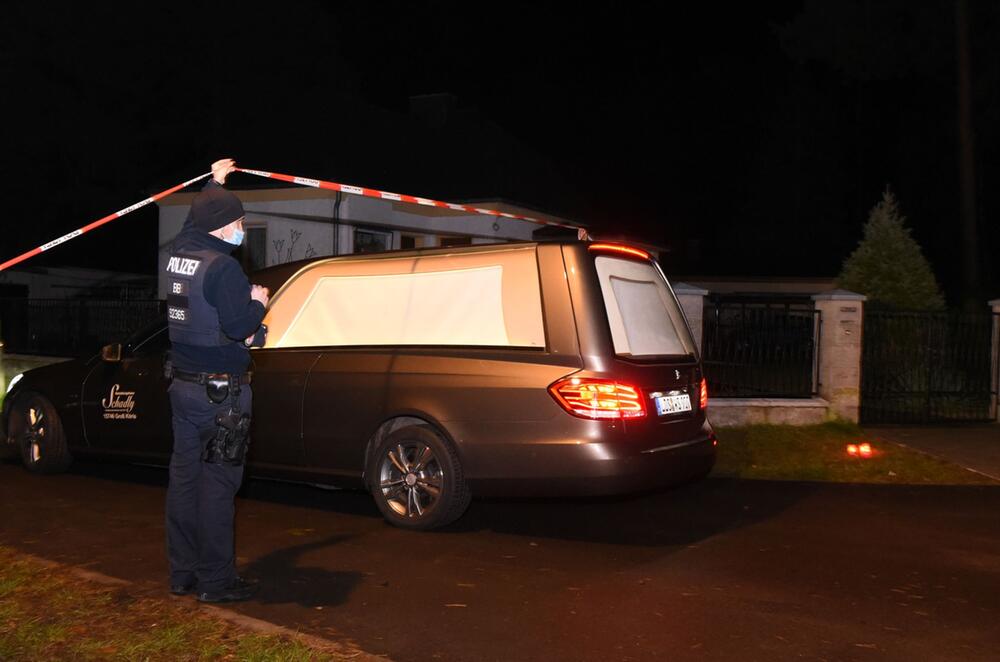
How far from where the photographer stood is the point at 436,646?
439 cm

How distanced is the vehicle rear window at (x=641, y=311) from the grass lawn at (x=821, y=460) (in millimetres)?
3014

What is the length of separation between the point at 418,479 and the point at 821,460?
17.1ft

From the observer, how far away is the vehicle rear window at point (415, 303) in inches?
254

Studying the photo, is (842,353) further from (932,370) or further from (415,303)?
(415,303)

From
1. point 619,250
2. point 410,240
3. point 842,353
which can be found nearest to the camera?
point 619,250

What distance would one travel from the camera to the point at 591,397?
6074 mm

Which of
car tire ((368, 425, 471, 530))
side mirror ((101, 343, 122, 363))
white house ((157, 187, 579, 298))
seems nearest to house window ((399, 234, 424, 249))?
white house ((157, 187, 579, 298))

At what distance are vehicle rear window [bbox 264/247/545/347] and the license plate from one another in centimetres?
88

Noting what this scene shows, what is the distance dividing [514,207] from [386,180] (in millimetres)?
2754

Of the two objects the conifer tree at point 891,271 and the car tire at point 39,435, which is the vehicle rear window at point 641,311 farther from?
the conifer tree at point 891,271

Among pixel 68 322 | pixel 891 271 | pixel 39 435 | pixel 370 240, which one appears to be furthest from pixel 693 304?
pixel 68 322

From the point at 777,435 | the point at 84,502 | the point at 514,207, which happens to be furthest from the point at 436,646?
the point at 514,207

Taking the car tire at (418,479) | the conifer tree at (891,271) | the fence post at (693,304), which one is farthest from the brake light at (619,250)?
the conifer tree at (891,271)

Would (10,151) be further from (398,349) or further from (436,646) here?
(436,646)
